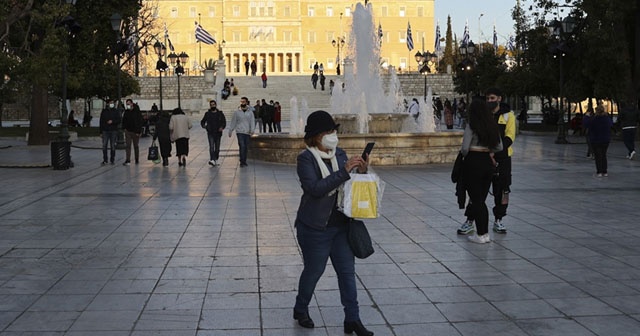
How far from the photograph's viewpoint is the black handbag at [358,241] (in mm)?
5590

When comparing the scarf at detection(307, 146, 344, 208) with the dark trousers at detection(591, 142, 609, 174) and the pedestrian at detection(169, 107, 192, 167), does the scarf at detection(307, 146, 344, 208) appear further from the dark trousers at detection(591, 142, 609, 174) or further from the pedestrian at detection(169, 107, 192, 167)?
the pedestrian at detection(169, 107, 192, 167)

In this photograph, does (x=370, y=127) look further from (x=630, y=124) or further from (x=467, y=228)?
(x=467, y=228)

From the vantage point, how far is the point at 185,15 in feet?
374

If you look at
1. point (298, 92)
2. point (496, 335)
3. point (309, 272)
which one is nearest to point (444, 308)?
point (496, 335)

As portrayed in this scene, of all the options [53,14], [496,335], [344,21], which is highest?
[344,21]

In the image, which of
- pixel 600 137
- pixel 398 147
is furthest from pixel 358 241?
pixel 398 147

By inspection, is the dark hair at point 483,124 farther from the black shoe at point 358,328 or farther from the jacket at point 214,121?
the jacket at point 214,121

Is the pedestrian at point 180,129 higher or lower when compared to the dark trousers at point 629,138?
higher

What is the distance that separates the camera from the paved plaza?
617 cm

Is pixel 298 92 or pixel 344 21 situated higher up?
pixel 344 21

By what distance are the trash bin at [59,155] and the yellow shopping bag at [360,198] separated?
15.8m

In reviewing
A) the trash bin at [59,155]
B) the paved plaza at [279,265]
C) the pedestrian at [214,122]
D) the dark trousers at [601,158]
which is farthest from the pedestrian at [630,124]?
the trash bin at [59,155]

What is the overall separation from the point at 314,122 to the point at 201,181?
1184 cm

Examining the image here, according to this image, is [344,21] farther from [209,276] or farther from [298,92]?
[209,276]
